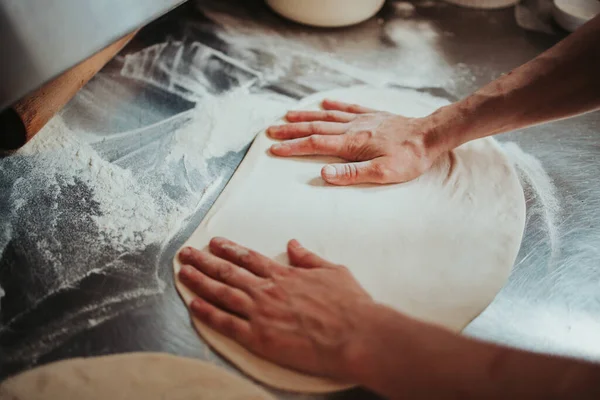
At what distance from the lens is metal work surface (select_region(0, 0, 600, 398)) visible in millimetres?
957

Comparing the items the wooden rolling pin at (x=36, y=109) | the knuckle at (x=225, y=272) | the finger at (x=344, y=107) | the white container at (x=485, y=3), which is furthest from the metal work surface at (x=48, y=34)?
the white container at (x=485, y=3)

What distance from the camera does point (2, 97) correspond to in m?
0.81

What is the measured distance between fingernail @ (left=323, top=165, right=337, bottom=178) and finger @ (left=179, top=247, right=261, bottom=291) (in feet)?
1.08

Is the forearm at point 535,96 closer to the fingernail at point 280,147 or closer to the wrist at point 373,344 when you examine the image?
the fingernail at point 280,147

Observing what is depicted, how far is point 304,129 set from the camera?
128 centimetres

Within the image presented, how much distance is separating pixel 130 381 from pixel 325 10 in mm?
1237

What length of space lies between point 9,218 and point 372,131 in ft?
2.72

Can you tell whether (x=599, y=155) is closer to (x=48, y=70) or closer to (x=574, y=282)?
(x=574, y=282)

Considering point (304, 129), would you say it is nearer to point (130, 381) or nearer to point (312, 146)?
point (312, 146)

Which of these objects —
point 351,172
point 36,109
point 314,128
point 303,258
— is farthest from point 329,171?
point 36,109

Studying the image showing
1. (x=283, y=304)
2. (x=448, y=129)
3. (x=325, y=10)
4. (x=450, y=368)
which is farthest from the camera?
(x=325, y=10)

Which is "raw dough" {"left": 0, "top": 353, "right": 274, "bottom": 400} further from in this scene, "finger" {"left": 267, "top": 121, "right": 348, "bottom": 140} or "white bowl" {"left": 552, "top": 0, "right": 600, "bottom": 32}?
"white bowl" {"left": 552, "top": 0, "right": 600, "bottom": 32}

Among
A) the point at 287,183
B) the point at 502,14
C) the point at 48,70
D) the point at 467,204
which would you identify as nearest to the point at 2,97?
the point at 48,70

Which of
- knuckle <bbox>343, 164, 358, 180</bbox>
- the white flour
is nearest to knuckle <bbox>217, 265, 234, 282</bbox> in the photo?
knuckle <bbox>343, 164, 358, 180</bbox>
